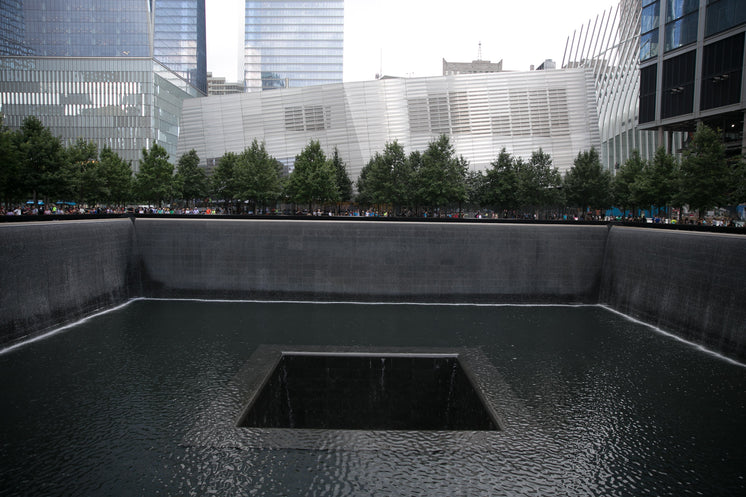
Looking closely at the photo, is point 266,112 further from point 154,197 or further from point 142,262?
point 142,262

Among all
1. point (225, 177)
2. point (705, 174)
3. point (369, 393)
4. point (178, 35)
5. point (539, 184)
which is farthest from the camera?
point (178, 35)

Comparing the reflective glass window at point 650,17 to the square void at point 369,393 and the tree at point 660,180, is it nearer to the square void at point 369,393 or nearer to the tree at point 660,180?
the tree at point 660,180

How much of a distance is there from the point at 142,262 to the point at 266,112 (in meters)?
44.5

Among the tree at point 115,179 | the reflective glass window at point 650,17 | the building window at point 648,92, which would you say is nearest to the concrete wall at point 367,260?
the tree at point 115,179

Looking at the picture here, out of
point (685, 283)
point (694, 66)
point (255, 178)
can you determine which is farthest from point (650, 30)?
point (255, 178)

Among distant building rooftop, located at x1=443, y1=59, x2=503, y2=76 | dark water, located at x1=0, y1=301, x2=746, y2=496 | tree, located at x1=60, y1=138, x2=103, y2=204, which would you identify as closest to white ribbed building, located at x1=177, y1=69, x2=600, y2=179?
tree, located at x1=60, y1=138, x2=103, y2=204

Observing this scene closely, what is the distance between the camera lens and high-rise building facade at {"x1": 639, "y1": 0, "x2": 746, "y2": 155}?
3675cm

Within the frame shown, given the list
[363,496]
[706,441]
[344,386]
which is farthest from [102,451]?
[706,441]

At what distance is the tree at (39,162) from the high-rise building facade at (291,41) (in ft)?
261

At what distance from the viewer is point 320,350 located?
15086 mm

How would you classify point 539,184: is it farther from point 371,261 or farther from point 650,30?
point 371,261

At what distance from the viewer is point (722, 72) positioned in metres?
37.8

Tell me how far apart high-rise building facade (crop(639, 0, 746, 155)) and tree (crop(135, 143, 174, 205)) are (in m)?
48.7

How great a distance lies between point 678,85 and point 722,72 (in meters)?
5.02
